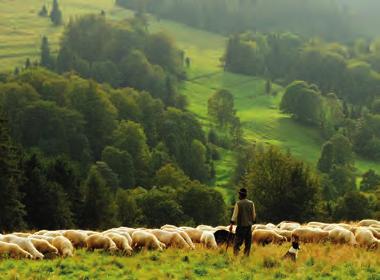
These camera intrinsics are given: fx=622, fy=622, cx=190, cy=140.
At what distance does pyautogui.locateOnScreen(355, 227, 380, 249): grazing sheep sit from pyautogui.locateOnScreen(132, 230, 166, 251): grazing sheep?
348 inches

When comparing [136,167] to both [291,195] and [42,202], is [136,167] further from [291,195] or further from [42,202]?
[42,202]

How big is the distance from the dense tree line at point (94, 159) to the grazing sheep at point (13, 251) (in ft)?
121

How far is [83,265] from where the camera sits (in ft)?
73.9

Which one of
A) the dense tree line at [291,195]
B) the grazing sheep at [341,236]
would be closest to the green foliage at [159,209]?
the dense tree line at [291,195]

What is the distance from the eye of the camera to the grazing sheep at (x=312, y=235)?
2906 centimetres

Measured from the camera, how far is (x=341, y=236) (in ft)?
92.8

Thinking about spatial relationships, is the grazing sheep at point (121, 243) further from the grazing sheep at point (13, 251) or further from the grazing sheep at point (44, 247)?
the grazing sheep at point (13, 251)

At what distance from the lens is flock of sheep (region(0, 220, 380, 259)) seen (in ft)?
81.1

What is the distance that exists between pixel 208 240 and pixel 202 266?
5.00 m

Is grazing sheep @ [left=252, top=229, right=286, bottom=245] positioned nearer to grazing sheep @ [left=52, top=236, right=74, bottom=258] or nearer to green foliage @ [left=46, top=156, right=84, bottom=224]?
grazing sheep @ [left=52, top=236, right=74, bottom=258]

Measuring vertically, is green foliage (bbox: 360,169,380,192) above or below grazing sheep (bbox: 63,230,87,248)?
below

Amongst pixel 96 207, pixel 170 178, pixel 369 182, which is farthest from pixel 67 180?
pixel 369 182

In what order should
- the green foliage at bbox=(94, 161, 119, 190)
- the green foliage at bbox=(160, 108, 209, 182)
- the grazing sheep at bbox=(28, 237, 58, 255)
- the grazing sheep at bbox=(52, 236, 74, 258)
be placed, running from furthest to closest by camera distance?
the green foliage at bbox=(160, 108, 209, 182), the green foliage at bbox=(94, 161, 119, 190), the grazing sheep at bbox=(28, 237, 58, 255), the grazing sheep at bbox=(52, 236, 74, 258)

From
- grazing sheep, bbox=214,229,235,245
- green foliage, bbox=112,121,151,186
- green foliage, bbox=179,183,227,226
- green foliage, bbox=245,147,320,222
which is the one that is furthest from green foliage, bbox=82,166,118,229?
grazing sheep, bbox=214,229,235,245
